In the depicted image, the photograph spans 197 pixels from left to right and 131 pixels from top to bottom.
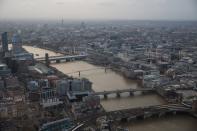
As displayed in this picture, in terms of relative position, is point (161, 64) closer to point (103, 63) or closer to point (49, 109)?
point (103, 63)

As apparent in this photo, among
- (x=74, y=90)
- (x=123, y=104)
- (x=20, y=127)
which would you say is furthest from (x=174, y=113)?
(x=20, y=127)

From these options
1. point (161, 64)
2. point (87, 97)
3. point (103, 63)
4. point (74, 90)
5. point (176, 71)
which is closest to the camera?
point (87, 97)

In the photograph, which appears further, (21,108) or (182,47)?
(182,47)

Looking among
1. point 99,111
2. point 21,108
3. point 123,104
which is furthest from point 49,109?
point 123,104

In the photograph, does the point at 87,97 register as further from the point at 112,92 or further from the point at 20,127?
the point at 20,127

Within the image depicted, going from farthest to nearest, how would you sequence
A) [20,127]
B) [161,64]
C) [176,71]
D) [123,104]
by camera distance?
[161,64]
[176,71]
[123,104]
[20,127]

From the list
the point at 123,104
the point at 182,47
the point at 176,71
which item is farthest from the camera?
the point at 182,47
